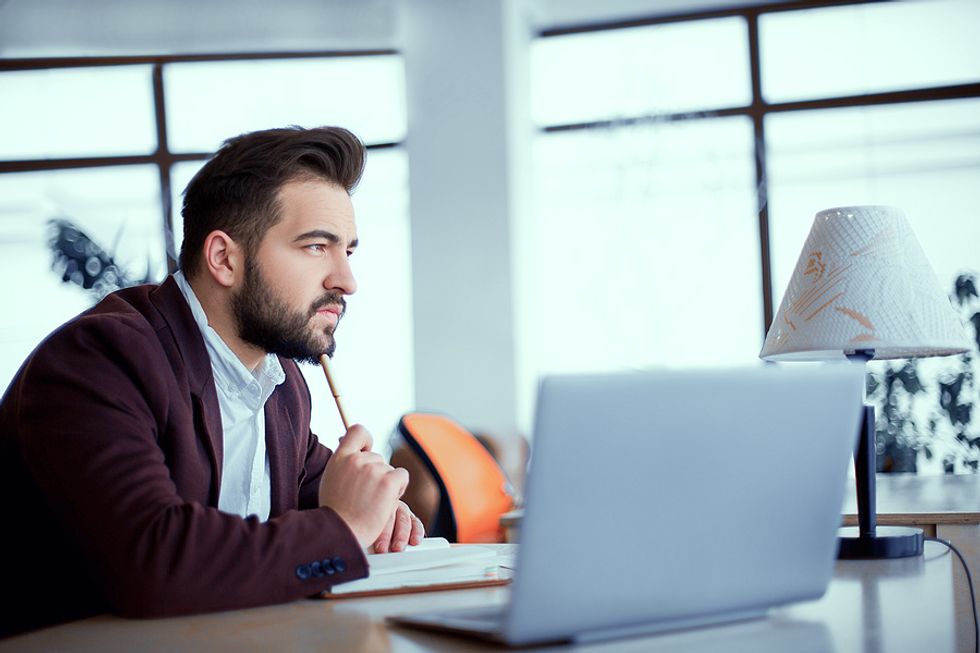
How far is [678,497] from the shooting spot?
34.8 inches

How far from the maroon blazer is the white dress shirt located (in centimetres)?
11

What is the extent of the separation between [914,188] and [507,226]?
6.56 feet

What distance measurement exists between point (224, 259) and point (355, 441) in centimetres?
46

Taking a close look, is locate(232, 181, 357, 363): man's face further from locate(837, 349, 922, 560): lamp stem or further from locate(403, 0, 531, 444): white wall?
locate(403, 0, 531, 444): white wall

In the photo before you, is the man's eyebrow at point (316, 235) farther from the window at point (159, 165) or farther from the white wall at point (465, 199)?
the window at point (159, 165)

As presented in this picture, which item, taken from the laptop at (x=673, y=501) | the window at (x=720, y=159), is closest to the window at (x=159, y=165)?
the window at (x=720, y=159)

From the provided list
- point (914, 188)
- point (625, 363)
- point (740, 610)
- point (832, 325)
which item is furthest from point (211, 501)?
point (914, 188)

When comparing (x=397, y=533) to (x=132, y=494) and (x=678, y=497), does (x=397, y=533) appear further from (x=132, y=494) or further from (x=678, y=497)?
(x=678, y=497)

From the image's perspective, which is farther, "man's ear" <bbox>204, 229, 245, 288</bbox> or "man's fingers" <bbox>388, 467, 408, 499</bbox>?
"man's ear" <bbox>204, 229, 245, 288</bbox>

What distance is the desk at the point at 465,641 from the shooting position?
0.89 meters

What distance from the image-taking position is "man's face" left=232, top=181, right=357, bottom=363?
1638 mm

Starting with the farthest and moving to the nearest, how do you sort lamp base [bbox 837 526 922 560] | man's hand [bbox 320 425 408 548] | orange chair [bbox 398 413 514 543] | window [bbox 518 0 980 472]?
window [bbox 518 0 980 472]
orange chair [bbox 398 413 514 543]
lamp base [bbox 837 526 922 560]
man's hand [bbox 320 425 408 548]

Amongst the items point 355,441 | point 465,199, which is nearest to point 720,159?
point 465,199

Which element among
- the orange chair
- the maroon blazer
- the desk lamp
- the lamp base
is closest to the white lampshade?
the desk lamp
